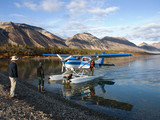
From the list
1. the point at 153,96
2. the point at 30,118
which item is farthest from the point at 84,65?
the point at 30,118

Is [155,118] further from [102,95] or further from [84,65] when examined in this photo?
[84,65]

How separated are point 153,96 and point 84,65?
7131 millimetres

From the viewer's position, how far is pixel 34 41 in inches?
5659

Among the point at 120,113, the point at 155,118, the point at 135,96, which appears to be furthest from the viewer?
the point at 135,96

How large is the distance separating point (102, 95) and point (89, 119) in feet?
13.3

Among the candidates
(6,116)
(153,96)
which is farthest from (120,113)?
(6,116)

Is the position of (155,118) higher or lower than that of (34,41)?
lower

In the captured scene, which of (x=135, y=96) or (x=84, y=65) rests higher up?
(x=84, y=65)

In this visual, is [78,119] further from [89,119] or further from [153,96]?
[153,96]

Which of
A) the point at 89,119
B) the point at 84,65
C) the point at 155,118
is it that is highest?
the point at 84,65

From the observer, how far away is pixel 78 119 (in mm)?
4602

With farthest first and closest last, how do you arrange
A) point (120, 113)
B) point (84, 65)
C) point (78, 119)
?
point (84, 65)
point (120, 113)
point (78, 119)

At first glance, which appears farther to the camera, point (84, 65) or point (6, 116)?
point (84, 65)

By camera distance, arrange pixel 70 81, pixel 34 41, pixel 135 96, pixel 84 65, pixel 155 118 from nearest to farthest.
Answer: pixel 155 118, pixel 135 96, pixel 70 81, pixel 84 65, pixel 34 41
